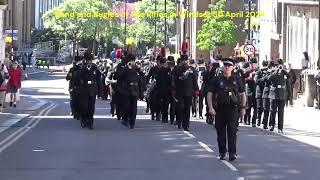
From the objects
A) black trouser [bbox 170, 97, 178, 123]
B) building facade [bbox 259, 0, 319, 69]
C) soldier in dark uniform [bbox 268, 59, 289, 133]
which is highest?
building facade [bbox 259, 0, 319, 69]

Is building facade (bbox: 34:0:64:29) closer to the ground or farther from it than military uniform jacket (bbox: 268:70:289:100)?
farther from it

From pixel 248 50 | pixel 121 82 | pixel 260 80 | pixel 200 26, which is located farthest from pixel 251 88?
pixel 200 26

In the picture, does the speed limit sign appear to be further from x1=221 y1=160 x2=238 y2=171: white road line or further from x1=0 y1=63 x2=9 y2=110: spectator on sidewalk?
x1=221 y1=160 x2=238 y2=171: white road line

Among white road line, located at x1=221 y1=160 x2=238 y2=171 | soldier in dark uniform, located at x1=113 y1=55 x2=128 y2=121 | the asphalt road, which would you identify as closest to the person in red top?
the asphalt road

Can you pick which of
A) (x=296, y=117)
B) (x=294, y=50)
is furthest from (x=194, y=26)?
(x=296, y=117)

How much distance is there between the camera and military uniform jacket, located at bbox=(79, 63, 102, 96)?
20.5 m

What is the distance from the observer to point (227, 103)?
44.4 feet

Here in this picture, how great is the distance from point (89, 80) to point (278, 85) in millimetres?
4835

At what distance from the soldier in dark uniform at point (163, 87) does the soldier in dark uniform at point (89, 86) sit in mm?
2683

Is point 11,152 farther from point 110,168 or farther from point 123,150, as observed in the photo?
point 110,168

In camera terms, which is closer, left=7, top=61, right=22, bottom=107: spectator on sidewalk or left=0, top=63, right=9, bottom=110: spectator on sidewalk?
left=0, top=63, right=9, bottom=110: spectator on sidewalk

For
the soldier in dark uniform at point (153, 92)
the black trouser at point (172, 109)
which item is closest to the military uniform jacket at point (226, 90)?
the black trouser at point (172, 109)

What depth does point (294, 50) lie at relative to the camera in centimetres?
4191

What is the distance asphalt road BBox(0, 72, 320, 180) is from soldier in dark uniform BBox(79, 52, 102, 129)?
0.59 metres
